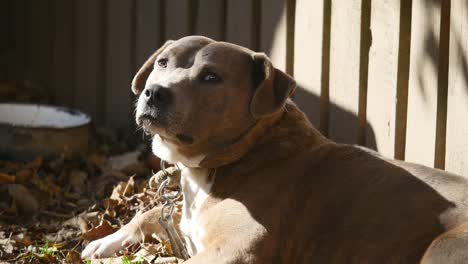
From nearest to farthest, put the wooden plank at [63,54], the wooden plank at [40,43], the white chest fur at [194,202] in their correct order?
the white chest fur at [194,202] < the wooden plank at [63,54] < the wooden plank at [40,43]

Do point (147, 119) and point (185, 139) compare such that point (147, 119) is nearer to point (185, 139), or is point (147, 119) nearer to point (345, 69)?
point (185, 139)

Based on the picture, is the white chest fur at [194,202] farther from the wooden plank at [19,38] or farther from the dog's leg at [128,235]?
the wooden plank at [19,38]

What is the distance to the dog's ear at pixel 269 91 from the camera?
463cm

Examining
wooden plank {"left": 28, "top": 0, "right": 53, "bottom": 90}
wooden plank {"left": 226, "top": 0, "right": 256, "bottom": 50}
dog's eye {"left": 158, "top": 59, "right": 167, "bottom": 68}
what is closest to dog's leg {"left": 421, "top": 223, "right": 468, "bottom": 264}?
dog's eye {"left": 158, "top": 59, "right": 167, "bottom": 68}

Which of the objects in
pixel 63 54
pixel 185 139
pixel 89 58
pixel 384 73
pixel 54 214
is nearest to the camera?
pixel 185 139

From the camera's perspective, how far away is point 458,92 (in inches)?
191

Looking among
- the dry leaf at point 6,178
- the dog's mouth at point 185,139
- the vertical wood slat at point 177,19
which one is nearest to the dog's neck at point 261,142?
the dog's mouth at point 185,139

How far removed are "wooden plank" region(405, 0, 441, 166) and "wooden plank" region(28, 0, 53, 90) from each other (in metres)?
4.36

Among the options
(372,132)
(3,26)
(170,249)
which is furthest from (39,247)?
(3,26)

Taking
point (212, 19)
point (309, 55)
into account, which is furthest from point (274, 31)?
point (212, 19)

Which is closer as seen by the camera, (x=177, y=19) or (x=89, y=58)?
(x=177, y=19)

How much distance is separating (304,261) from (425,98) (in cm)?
122

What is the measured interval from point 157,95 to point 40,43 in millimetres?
4457

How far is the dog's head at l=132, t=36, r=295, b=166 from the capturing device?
4.55 m
